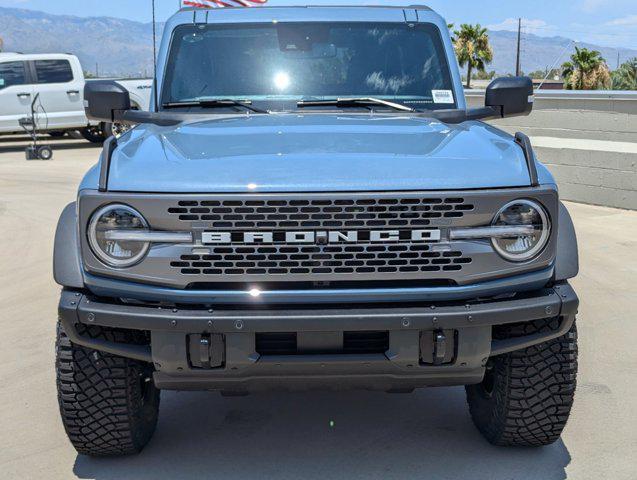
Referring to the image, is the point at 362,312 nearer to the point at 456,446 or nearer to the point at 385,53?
the point at 456,446

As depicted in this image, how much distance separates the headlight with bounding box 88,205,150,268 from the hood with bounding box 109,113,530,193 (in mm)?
91

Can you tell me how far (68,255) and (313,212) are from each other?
952mm

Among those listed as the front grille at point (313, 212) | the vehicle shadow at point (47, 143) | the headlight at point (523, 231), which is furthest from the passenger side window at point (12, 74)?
the headlight at point (523, 231)

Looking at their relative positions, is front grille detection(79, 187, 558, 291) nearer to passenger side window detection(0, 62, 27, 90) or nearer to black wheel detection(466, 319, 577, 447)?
black wheel detection(466, 319, 577, 447)

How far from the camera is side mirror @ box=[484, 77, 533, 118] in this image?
4859 mm

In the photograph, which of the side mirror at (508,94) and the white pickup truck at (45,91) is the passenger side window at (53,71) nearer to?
the white pickup truck at (45,91)

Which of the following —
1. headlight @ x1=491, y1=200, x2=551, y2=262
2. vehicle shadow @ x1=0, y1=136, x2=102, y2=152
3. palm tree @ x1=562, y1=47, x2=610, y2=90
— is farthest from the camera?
palm tree @ x1=562, y1=47, x2=610, y2=90

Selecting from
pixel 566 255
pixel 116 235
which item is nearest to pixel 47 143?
pixel 116 235

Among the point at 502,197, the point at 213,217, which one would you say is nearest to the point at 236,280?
the point at 213,217

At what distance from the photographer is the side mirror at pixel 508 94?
4859 millimetres

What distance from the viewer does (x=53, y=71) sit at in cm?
2050

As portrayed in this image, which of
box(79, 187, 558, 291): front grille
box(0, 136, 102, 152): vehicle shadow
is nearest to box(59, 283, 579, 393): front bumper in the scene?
box(79, 187, 558, 291): front grille

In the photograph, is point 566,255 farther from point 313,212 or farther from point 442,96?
point 442,96

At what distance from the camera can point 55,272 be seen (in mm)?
3545
